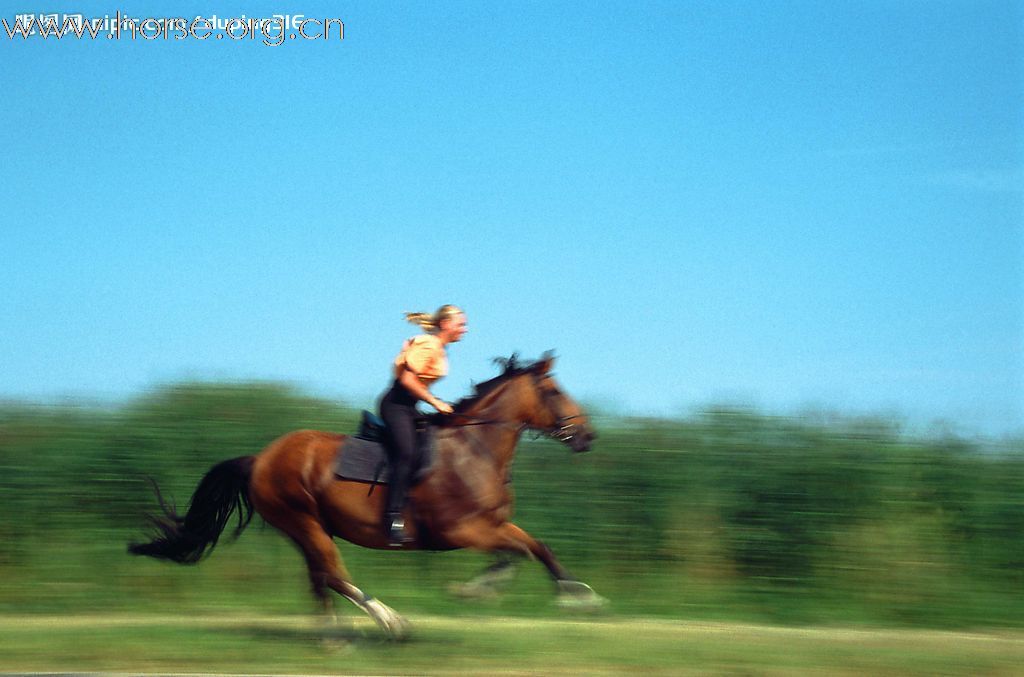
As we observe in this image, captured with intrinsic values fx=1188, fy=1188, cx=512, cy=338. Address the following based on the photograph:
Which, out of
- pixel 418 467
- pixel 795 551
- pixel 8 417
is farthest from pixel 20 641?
pixel 795 551

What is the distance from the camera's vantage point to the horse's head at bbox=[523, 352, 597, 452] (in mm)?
10250

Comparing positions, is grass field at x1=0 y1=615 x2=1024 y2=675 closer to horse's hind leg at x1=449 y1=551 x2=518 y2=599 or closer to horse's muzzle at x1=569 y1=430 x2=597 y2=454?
horse's hind leg at x1=449 y1=551 x2=518 y2=599

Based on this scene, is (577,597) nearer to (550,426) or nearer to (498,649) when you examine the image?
(498,649)

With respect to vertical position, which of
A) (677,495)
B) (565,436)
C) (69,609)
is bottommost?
(69,609)

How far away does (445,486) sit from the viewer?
33.3 feet

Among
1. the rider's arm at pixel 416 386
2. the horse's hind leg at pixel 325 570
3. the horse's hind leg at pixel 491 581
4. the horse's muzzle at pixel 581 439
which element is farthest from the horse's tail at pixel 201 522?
the horse's muzzle at pixel 581 439

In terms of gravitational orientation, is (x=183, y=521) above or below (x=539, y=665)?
above

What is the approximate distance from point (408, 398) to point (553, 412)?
1271 mm

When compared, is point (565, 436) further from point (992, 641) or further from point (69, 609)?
point (69, 609)

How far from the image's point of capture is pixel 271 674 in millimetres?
8805

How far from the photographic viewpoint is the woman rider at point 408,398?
988 cm

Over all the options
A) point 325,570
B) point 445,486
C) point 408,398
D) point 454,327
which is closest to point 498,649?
point 445,486

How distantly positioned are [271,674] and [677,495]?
696 cm

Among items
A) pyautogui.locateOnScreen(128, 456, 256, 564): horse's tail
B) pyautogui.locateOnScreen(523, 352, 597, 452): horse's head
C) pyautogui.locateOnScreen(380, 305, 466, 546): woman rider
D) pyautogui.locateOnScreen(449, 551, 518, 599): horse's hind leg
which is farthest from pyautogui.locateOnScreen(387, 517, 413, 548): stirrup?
pyautogui.locateOnScreen(128, 456, 256, 564): horse's tail
